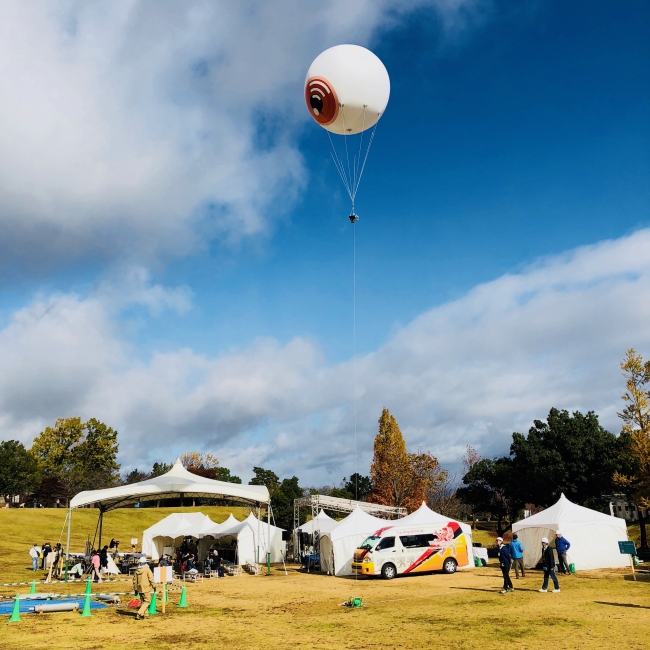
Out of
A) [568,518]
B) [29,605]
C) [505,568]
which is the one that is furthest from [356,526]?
[29,605]

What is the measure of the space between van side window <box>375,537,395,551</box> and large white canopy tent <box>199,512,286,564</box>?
25.3ft

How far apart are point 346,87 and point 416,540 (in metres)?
17.1

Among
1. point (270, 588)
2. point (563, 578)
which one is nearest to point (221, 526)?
point (270, 588)

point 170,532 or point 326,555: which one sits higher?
point 170,532

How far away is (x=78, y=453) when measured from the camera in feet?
212

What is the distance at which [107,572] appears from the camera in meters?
25.0

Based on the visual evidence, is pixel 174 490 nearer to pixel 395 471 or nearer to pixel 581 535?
pixel 581 535

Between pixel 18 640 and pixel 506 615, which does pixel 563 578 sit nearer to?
pixel 506 615

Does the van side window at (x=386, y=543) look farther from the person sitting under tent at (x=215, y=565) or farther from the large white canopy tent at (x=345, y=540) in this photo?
the person sitting under tent at (x=215, y=565)

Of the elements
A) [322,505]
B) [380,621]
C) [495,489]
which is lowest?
[380,621]

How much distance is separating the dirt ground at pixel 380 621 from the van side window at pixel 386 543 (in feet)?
11.1

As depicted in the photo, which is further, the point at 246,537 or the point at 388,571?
the point at 246,537

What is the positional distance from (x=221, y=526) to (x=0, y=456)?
38.0 metres

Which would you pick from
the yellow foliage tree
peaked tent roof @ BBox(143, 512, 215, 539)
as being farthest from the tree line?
peaked tent roof @ BBox(143, 512, 215, 539)
